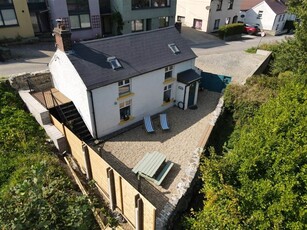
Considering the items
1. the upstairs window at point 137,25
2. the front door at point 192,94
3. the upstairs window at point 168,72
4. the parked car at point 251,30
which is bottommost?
the front door at point 192,94

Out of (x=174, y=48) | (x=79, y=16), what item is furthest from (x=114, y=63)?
(x=79, y=16)

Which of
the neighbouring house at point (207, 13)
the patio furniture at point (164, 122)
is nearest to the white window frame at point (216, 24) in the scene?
the neighbouring house at point (207, 13)

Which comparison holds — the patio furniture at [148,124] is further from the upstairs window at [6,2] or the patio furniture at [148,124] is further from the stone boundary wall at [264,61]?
the upstairs window at [6,2]

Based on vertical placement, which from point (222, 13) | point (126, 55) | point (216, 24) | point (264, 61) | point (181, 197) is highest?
point (222, 13)

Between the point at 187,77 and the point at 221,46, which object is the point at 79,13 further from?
Answer: the point at 221,46

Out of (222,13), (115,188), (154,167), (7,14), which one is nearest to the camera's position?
(115,188)

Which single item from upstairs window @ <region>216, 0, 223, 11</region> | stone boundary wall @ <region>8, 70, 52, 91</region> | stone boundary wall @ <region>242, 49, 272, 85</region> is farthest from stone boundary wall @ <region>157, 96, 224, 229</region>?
upstairs window @ <region>216, 0, 223, 11</region>

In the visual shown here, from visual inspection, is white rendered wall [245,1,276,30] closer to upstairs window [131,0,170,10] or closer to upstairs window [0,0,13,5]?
upstairs window [131,0,170,10]
